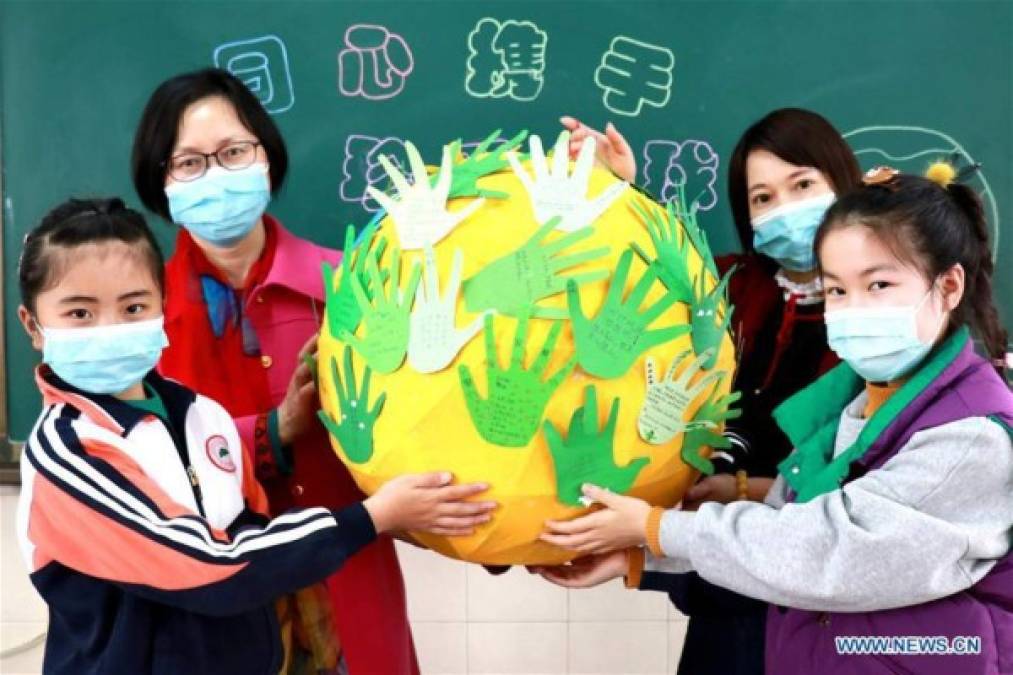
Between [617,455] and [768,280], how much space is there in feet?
2.10

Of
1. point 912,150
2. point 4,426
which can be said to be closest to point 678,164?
point 912,150

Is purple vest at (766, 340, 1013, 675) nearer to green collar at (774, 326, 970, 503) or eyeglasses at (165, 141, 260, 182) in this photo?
green collar at (774, 326, 970, 503)

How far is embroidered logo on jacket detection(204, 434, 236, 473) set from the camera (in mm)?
1369

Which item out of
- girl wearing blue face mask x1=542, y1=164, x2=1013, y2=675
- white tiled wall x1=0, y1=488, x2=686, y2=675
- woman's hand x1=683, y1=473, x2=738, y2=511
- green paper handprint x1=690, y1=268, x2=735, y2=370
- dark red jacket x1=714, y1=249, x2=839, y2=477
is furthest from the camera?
white tiled wall x1=0, y1=488, x2=686, y2=675

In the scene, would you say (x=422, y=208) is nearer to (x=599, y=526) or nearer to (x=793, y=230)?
(x=599, y=526)

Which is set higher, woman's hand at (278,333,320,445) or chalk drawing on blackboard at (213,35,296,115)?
chalk drawing on blackboard at (213,35,296,115)

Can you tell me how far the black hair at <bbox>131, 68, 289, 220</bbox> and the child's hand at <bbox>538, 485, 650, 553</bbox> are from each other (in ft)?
2.77

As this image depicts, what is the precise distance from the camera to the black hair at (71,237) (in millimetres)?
1270

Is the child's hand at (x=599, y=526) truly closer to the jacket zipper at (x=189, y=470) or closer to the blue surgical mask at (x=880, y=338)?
the blue surgical mask at (x=880, y=338)

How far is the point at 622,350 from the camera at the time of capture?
1159 mm

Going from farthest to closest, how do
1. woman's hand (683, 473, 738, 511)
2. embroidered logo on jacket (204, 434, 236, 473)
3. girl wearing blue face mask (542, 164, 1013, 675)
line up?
woman's hand (683, 473, 738, 511)
embroidered logo on jacket (204, 434, 236, 473)
girl wearing blue face mask (542, 164, 1013, 675)

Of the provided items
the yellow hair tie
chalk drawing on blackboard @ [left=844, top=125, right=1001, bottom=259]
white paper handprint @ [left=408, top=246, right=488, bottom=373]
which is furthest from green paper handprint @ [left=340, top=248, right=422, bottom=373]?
chalk drawing on blackboard @ [left=844, top=125, right=1001, bottom=259]

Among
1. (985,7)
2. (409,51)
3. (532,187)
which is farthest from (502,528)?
(985,7)

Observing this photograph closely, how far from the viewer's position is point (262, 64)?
242 cm
